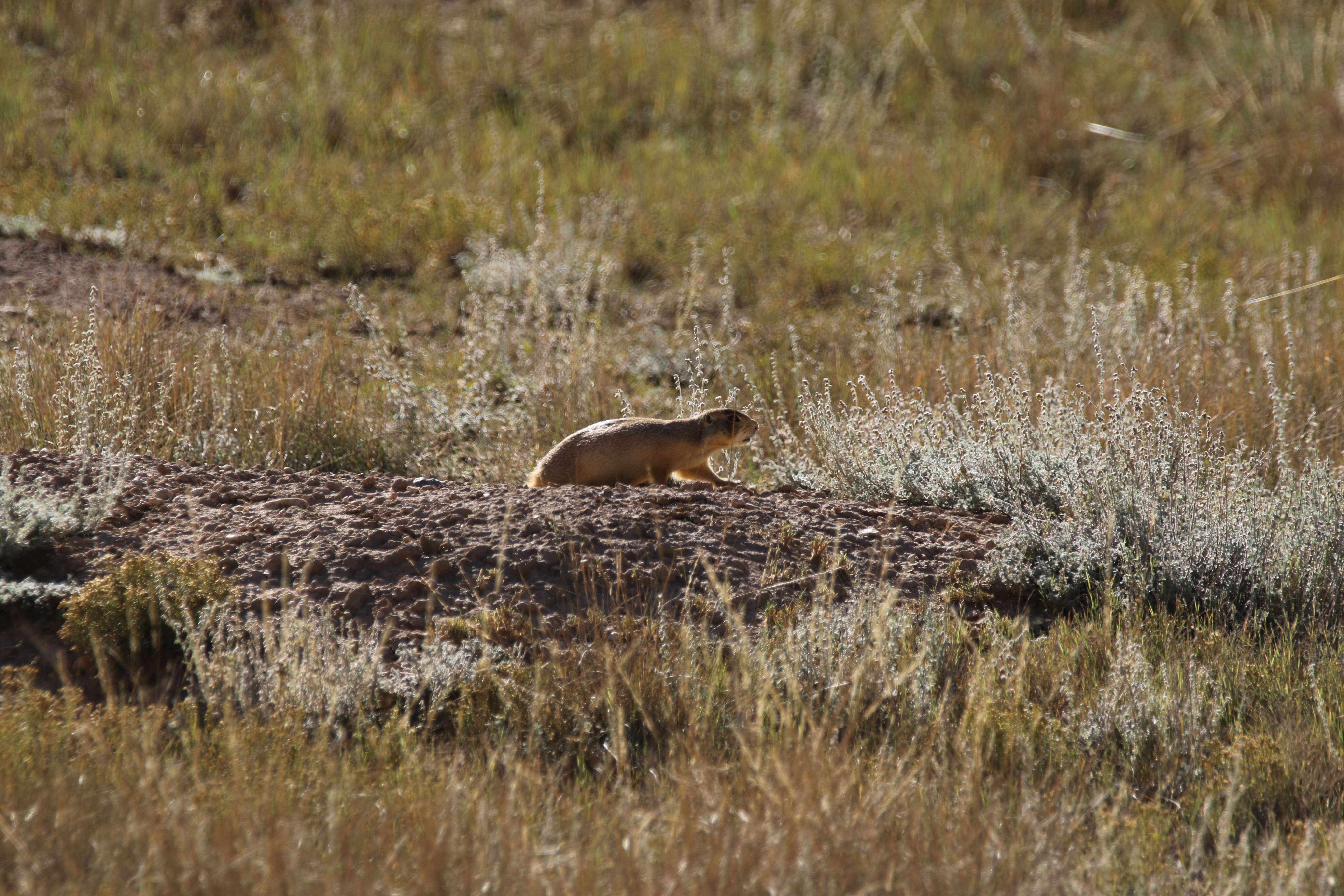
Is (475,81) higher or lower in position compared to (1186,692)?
higher

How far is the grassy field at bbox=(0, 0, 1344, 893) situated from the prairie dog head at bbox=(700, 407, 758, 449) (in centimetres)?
54

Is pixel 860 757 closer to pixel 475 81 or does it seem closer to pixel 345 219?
pixel 345 219

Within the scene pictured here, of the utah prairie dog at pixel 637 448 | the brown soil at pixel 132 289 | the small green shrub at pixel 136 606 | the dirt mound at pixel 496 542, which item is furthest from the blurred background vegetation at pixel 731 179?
the small green shrub at pixel 136 606

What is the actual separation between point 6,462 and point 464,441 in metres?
2.58

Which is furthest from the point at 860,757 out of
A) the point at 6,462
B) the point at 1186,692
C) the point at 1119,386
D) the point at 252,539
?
the point at 1119,386

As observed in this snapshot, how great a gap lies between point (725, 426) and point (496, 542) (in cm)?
132

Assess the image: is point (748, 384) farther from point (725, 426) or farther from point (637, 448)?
point (637, 448)

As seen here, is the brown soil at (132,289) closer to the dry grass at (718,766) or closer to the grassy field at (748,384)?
the grassy field at (748,384)

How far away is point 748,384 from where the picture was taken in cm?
688

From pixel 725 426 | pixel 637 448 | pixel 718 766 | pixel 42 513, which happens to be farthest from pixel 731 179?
pixel 718 766

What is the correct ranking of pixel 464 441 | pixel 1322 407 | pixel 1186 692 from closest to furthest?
1. pixel 1186 692
2. pixel 464 441
3. pixel 1322 407

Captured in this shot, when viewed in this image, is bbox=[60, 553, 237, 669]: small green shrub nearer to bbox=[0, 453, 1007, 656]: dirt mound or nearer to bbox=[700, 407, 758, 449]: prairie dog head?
bbox=[0, 453, 1007, 656]: dirt mound

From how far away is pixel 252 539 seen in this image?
4336 mm

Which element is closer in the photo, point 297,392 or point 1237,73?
point 297,392
